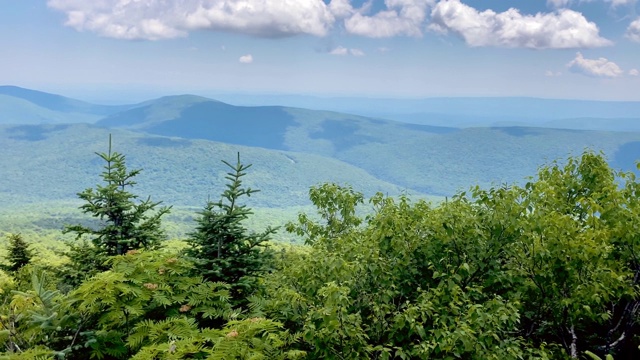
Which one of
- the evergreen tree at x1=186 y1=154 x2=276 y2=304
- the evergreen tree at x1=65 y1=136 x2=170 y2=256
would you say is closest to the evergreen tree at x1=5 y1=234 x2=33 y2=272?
the evergreen tree at x1=65 y1=136 x2=170 y2=256

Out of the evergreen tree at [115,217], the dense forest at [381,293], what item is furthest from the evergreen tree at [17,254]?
the dense forest at [381,293]

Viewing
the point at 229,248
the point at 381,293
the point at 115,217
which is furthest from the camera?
the point at 115,217

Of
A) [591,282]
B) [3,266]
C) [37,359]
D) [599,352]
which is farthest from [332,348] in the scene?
[3,266]

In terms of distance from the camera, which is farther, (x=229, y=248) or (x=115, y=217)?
(x=115, y=217)

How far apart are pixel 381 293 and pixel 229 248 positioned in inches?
162

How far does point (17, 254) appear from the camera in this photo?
2097cm

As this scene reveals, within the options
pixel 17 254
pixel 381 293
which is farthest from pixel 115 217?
pixel 17 254

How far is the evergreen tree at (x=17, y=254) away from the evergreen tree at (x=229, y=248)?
1449cm

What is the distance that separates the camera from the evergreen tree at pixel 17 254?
2071cm

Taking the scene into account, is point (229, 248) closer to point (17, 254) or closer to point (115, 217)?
point (115, 217)

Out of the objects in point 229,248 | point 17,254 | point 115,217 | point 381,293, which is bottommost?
point 17,254

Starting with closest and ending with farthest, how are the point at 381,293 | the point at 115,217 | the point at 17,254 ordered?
the point at 381,293 < the point at 115,217 < the point at 17,254

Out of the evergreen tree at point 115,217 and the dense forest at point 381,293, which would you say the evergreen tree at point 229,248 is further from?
the evergreen tree at point 115,217

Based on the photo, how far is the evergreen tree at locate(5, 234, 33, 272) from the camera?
20.7m
